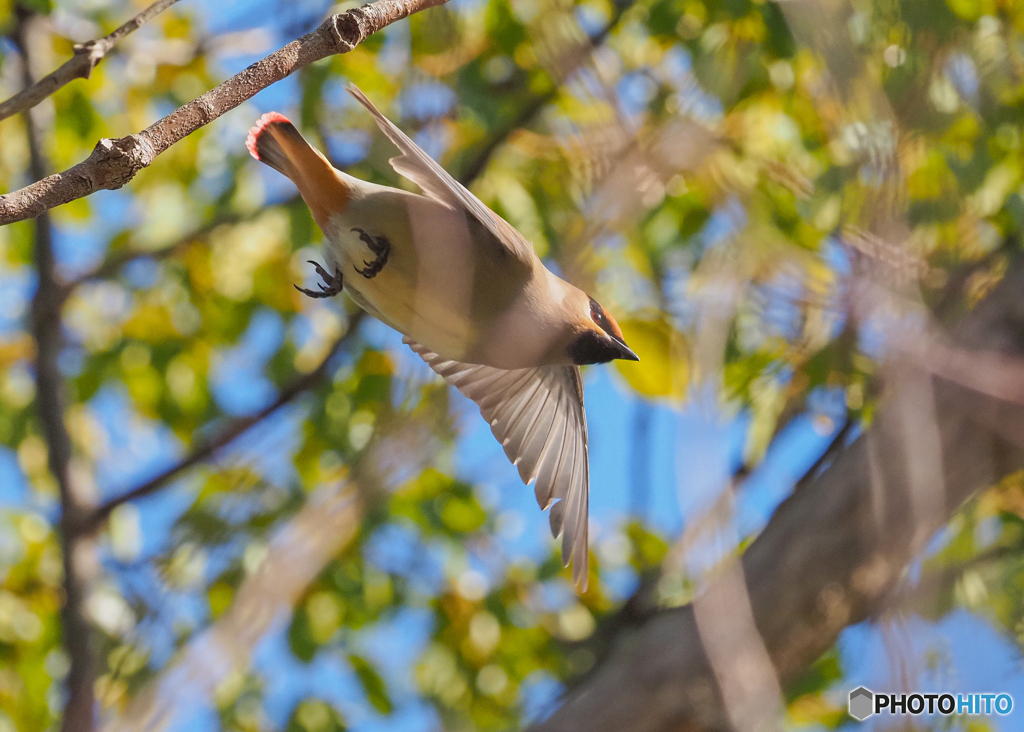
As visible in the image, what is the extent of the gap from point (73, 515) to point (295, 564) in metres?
1.88

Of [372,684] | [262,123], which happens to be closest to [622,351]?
[262,123]

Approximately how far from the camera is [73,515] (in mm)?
3512

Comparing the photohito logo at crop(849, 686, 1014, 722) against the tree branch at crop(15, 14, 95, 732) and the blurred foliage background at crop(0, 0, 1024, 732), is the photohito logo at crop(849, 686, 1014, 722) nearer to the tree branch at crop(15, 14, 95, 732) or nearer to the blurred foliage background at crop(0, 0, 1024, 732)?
the blurred foliage background at crop(0, 0, 1024, 732)

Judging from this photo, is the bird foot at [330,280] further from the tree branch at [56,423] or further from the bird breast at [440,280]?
the tree branch at [56,423]

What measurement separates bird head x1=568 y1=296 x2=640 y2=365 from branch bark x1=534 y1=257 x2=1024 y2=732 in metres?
1.22

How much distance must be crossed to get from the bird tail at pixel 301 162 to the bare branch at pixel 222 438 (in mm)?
1478

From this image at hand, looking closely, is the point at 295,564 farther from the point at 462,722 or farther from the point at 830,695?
the point at 830,695

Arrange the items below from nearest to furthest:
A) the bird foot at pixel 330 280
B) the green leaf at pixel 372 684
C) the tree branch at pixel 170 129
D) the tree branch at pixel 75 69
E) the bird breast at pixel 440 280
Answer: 1. the tree branch at pixel 170 129
2. the tree branch at pixel 75 69
3. the bird breast at pixel 440 280
4. the bird foot at pixel 330 280
5. the green leaf at pixel 372 684

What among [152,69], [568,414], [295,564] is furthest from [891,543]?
[152,69]

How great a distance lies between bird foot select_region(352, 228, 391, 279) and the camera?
2.00 metres

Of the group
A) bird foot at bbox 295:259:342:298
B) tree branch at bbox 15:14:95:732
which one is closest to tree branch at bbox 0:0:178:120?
bird foot at bbox 295:259:342:298

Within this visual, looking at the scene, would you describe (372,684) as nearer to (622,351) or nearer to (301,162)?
(622,351)

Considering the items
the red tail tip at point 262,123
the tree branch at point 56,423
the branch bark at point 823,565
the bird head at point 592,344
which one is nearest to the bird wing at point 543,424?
the bird head at point 592,344

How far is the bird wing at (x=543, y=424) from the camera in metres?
2.45
